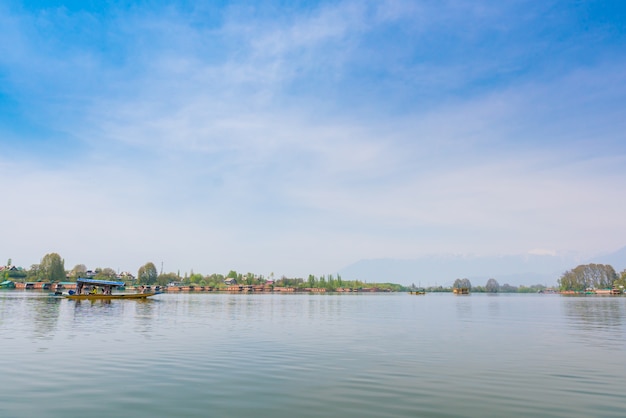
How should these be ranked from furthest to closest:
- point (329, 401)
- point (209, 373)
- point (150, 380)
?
point (209, 373), point (150, 380), point (329, 401)

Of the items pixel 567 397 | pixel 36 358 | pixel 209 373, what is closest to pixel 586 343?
pixel 567 397

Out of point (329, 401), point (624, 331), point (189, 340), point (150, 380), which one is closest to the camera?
point (329, 401)

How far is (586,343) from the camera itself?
128 ft

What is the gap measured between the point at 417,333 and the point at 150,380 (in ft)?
104

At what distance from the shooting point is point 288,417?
629 inches

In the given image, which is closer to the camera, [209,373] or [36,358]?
[209,373]

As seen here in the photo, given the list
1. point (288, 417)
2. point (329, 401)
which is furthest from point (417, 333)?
point (288, 417)

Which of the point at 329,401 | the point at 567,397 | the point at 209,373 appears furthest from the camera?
the point at 209,373

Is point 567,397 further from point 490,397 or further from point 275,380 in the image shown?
point 275,380

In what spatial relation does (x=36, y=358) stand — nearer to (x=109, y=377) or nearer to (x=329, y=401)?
(x=109, y=377)

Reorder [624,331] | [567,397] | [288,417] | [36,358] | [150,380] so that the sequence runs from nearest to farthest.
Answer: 1. [288,417]
2. [567,397]
3. [150,380]
4. [36,358]
5. [624,331]

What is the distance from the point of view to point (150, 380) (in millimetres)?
22078

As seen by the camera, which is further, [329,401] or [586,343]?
[586,343]

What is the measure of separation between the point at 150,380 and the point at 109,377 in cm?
256
